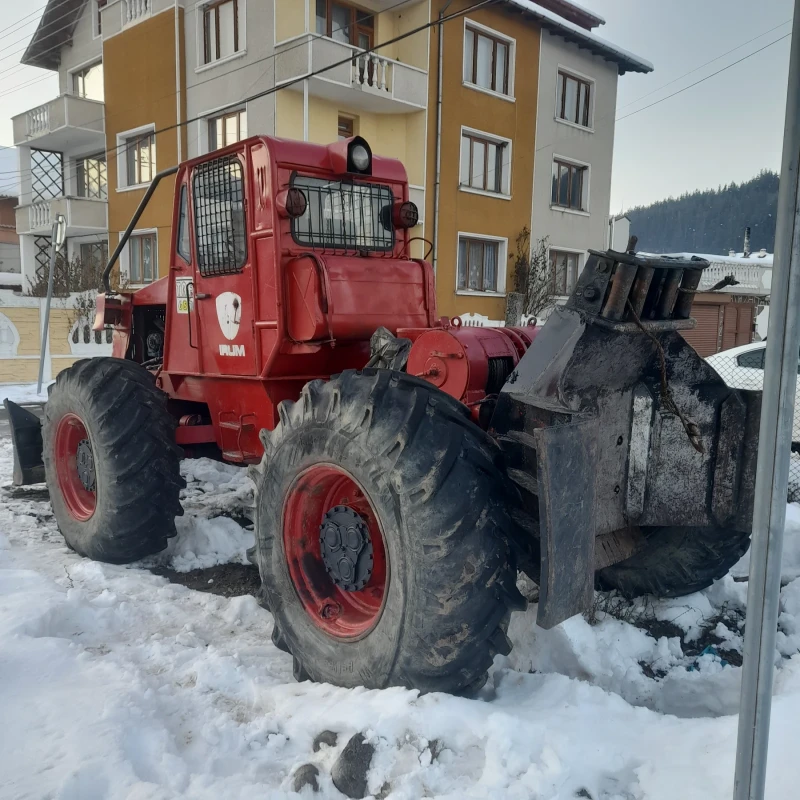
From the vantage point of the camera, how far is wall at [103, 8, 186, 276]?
1838 centimetres

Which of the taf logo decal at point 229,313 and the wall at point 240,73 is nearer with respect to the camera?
the taf logo decal at point 229,313

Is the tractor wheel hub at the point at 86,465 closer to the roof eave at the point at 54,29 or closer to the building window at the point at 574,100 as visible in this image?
the building window at the point at 574,100

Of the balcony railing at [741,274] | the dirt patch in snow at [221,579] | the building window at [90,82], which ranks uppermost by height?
the building window at [90,82]

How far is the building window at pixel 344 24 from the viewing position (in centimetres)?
1630

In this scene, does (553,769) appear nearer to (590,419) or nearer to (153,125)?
(590,419)

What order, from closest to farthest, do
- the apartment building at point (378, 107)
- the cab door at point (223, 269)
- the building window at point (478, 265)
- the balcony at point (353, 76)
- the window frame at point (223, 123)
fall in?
the cab door at point (223, 269)
the balcony at point (353, 76)
the apartment building at point (378, 107)
the window frame at point (223, 123)
the building window at point (478, 265)

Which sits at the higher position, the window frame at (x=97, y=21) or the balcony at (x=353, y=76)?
the window frame at (x=97, y=21)

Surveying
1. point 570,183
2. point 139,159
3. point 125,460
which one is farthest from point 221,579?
point 570,183

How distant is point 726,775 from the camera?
225 centimetres

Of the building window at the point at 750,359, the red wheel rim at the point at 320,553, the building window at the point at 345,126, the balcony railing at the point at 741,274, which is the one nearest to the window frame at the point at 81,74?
the building window at the point at 345,126

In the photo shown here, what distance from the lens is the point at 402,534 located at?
8.57ft

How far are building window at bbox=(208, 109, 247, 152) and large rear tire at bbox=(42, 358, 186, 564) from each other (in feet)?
43.1

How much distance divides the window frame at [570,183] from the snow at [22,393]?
14485mm

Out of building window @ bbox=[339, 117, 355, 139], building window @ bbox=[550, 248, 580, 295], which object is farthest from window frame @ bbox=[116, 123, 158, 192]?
building window @ bbox=[550, 248, 580, 295]
